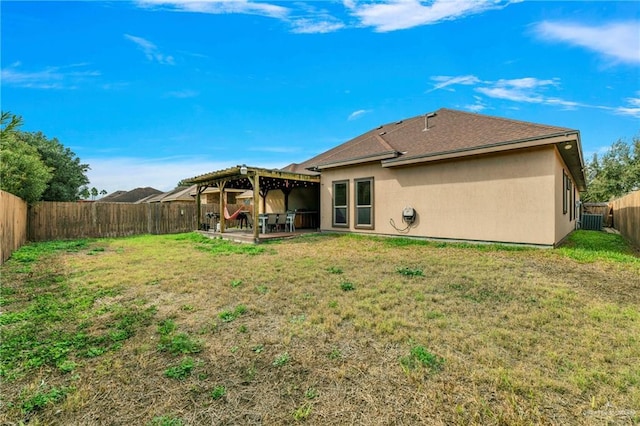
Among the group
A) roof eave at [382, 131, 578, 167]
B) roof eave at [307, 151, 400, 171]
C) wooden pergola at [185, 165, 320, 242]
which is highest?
roof eave at [307, 151, 400, 171]

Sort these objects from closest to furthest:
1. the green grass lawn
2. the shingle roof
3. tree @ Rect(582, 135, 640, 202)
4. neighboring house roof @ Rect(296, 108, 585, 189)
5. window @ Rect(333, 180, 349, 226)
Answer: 1. the green grass lawn
2. neighboring house roof @ Rect(296, 108, 585, 189)
3. the shingle roof
4. window @ Rect(333, 180, 349, 226)
5. tree @ Rect(582, 135, 640, 202)

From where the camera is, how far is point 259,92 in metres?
14.4

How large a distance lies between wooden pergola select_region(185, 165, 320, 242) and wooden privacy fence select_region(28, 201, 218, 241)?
2.21 metres

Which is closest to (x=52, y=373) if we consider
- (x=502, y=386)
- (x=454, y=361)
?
(x=454, y=361)

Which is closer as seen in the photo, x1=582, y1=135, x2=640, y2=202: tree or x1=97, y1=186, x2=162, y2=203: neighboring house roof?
x1=582, y1=135, x2=640, y2=202: tree

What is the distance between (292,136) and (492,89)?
12.7m

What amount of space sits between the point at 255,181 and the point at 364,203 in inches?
157

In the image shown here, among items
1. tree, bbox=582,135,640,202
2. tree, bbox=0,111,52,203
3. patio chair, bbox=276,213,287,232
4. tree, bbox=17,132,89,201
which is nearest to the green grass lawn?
tree, bbox=0,111,52,203

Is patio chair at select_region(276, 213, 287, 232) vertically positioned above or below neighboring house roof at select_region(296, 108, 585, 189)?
below

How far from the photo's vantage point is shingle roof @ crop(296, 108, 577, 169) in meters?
7.40

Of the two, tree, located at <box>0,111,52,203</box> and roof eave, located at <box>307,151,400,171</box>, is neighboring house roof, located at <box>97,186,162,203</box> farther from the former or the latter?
roof eave, located at <box>307,151,400,171</box>

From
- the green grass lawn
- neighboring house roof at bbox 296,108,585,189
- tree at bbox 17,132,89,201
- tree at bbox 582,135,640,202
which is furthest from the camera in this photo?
tree at bbox 582,135,640,202

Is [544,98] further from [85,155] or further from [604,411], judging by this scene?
[85,155]

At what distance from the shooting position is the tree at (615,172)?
78.9 ft
